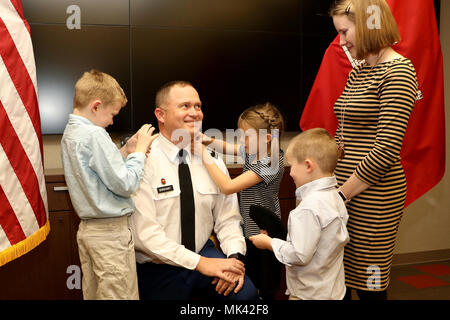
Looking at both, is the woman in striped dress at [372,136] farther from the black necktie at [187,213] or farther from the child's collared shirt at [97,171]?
the child's collared shirt at [97,171]

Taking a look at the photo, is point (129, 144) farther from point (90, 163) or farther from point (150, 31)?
point (150, 31)

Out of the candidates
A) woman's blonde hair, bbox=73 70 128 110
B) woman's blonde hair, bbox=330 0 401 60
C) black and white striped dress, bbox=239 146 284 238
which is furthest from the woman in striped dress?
woman's blonde hair, bbox=73 70 128 110

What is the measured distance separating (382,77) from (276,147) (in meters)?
0.63

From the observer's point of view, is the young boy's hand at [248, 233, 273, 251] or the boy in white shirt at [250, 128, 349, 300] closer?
the boy in white shirt at [250, 128, 349, 300]

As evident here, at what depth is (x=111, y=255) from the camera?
1.72 metres

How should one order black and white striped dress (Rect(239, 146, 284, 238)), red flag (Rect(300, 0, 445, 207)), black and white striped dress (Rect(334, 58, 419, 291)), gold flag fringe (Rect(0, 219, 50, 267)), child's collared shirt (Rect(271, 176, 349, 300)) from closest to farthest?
child's collared shirt (Rect(271, 176, 349, 300))
black and white striped dress (Rect(334, 58, 419, 291))
gold flag fringe (Rect(0, 219, 50, 267))
black and white striped dress (Rect(239, 146, 284, 238))
red flag (Rect(300, 0, 445, 207))

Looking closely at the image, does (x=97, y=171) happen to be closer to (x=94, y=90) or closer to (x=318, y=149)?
(x=94, y=90)

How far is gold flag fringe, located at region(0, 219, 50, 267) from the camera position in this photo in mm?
1843

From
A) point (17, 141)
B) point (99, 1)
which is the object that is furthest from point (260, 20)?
point (17, 141)

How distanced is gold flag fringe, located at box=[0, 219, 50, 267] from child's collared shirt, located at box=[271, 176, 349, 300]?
1.14 m

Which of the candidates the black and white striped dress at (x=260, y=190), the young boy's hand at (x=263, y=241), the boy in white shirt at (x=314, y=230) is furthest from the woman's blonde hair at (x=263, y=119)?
the young boy's hand at (x=263, y=241)

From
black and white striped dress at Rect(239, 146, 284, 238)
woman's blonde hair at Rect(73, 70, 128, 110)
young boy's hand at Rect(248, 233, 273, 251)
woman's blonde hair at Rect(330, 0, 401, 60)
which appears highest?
woman's blonde hair at Rect(330, 0, 401, 60)

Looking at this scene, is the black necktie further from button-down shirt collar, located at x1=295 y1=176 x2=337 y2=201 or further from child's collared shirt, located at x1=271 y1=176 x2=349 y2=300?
button-down shirt collar, located at x1=295 y1=176 x2=337 y2=201

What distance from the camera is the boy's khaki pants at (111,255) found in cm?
170
